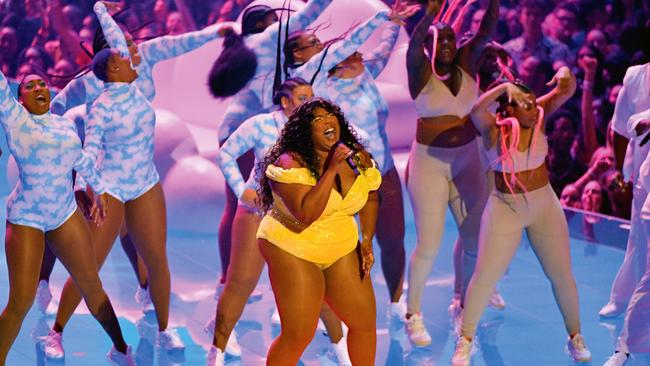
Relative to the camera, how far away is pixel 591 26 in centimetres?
905

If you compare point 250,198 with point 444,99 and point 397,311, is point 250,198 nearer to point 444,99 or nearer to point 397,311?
point 444,99

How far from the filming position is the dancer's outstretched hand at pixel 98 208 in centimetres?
525

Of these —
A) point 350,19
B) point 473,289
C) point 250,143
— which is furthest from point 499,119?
point 350,19

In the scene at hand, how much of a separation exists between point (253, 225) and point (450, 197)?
53.1 inches

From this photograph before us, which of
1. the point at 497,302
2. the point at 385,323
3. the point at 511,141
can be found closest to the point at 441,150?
the point at 511,141

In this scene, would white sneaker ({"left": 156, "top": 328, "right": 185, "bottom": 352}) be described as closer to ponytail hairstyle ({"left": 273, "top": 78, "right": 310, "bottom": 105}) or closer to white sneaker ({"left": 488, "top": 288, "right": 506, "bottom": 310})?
ponytail hairstyle ({"left": 273, "top": 78, "right": 310, "bottom": 105})

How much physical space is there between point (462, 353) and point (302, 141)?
1766 millimetres

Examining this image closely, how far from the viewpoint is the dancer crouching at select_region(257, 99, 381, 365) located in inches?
160

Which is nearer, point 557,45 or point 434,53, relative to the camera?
point 434,53

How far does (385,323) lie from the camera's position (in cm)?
625

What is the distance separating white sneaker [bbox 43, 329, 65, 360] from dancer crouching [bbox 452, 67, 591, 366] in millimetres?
1957

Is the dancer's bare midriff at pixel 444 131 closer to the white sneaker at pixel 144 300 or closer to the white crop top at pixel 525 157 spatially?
the white crop top at pixel 525 157

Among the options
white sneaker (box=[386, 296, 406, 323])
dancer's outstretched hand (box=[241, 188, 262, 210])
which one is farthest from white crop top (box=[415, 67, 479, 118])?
dancer's outstretched hand (box=[241, 188, 262, 210])

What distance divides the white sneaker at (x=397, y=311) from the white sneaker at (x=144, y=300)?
143 cm
